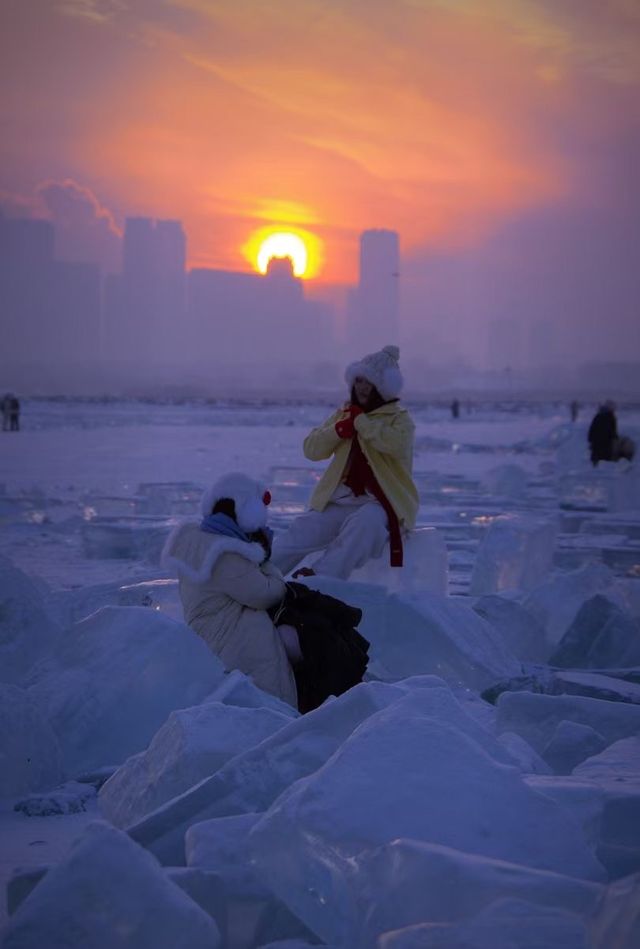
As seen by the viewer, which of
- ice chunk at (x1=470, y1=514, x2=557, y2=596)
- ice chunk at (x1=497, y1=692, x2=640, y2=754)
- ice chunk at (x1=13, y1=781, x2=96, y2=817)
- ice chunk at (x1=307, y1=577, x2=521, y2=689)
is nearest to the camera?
ice chunk at (x1=13, y1=781, x2=96, y2=817)

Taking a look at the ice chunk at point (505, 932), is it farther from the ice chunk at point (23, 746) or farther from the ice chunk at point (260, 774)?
the ice chunk at point (23, 746)

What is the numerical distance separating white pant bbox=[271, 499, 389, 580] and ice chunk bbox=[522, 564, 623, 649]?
89cm

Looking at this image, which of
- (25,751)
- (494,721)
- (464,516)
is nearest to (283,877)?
(25,751)

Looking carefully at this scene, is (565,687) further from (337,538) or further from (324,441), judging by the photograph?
(324,441)

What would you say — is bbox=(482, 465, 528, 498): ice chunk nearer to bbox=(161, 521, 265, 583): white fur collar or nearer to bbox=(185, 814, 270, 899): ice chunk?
bbox=(161, 521, 265, 583): white fur collar

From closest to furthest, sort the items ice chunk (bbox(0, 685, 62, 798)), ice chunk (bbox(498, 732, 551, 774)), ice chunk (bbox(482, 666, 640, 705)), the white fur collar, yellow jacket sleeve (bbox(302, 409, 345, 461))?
ice chunk (bbox(498, 732, 551, 774))
ice chunk (bbox(0, 685, 62, 798))
the white fur collar
ice chunk (bbox(482, 666, 640, 705))
yellow jacket sleeve (bbox(302, 409, 345, 461))

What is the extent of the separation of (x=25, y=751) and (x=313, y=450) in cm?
279

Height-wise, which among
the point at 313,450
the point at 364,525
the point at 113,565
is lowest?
the point at 113,565

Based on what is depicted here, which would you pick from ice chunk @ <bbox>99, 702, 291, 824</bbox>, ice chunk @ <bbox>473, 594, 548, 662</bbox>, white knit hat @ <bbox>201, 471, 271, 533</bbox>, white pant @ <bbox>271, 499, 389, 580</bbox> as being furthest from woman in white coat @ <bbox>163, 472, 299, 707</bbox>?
ice chunk @ <bbox>473, 594, 548, 662</bbox>

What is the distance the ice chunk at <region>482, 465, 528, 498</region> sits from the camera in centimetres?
1435

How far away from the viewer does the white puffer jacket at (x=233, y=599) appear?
12.9 feet

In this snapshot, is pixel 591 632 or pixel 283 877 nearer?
pixel 283 877

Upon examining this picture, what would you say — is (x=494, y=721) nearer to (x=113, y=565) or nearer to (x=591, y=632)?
(x=591, y=632)

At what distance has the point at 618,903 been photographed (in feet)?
6.12
